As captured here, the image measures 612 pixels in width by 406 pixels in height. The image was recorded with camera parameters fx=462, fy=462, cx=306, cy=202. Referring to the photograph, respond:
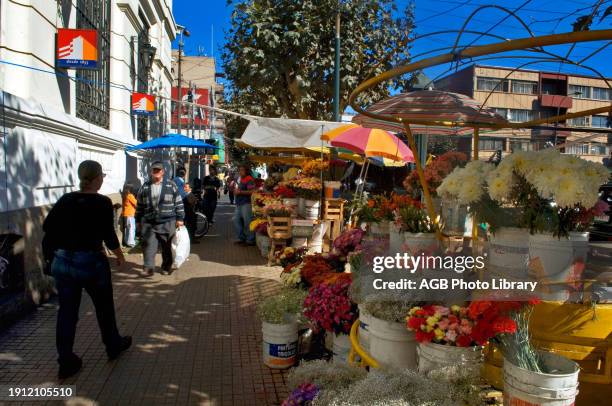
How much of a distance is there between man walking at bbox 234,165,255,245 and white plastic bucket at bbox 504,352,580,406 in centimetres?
843

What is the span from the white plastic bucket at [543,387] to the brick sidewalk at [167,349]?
1.97 meters

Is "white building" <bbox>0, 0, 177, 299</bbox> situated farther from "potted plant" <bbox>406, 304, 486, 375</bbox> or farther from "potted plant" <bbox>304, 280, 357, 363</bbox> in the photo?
"potted plant" <bbox>406, 304, 486, 375</bbox>

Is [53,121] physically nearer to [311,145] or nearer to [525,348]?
[311,145]

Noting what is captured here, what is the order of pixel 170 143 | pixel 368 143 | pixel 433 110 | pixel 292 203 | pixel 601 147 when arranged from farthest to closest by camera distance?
pixel 170 143 → pixel 601 147 → pixel 292 203 → pixel 368 143 → pixel 433 110

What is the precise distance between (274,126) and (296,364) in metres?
4.87

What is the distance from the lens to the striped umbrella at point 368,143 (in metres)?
6.46

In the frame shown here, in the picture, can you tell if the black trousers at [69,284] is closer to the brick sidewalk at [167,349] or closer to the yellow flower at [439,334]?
the brick sidewalk at [167,349]

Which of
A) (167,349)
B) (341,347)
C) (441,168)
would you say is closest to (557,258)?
(441,168)

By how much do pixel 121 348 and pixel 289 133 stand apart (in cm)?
470

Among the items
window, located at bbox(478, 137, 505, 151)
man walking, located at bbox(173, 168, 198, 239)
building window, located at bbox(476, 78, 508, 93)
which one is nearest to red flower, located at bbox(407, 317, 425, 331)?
building window, located at bbox(476, 78, 508, 93)

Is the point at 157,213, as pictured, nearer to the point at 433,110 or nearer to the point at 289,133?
the point at 289,133

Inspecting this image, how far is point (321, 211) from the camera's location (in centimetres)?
802

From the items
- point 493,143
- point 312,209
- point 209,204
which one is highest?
point 493,143

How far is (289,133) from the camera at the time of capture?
7.93 m
